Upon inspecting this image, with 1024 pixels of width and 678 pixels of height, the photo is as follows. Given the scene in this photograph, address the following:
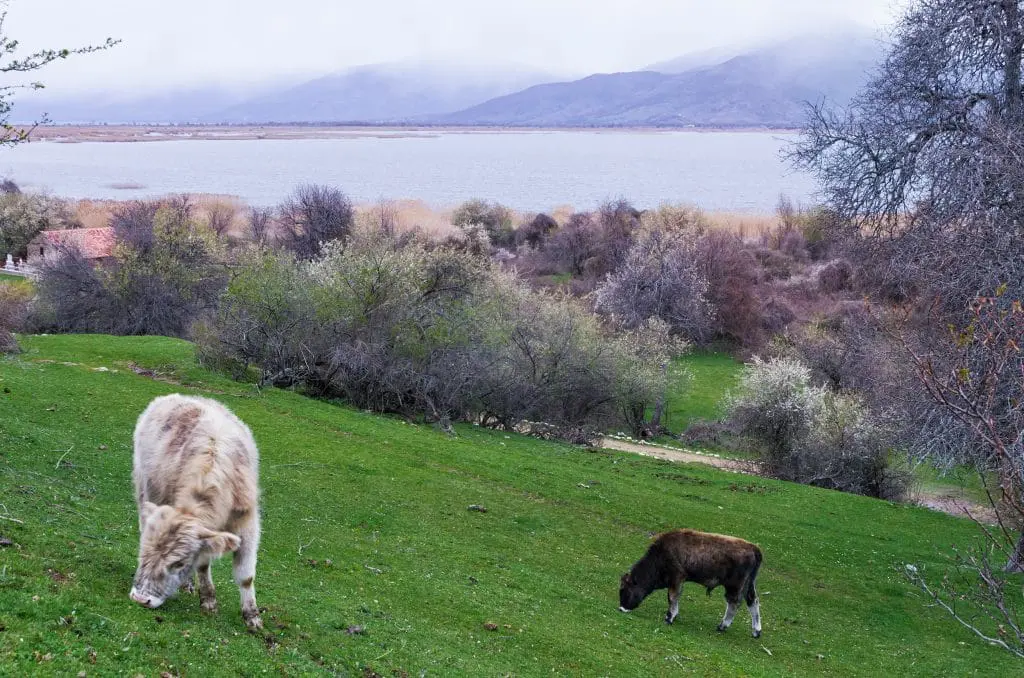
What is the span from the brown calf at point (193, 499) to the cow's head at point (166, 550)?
11 millimetres

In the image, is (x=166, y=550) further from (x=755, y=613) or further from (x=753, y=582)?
(x=755, y=613)

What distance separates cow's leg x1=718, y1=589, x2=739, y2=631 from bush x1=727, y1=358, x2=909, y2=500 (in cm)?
1799

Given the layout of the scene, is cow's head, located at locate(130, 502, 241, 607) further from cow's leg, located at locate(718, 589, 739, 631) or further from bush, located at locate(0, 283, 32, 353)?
bush, located at locate(0, 283, 32, 353)

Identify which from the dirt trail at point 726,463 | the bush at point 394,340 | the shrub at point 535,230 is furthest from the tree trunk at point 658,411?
the shrub at point 535,230

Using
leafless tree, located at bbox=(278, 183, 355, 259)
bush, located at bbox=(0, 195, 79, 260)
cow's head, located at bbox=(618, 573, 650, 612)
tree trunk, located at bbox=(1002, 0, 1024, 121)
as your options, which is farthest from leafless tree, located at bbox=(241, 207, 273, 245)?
cow's head, located at bbox=(618, 573, 650, 612)

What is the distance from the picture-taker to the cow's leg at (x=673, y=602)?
635 inches

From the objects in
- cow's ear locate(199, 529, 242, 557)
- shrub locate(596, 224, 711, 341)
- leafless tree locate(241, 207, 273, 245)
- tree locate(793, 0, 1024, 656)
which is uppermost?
tree locate(793, 0, 1024, 656)

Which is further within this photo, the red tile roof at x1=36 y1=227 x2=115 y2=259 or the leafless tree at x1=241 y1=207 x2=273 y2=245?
the leafless tree at x1=241 y1=207 x2=273 y2=245

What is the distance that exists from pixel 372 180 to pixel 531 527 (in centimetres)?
16560

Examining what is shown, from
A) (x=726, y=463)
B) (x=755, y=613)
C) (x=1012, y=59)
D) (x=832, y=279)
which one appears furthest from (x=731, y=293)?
(x=755, y=613)

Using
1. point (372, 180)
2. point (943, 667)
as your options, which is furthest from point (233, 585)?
point (372, 180)

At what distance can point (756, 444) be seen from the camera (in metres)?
41.8

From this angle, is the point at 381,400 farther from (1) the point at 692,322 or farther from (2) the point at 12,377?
(1) the point at 692,322

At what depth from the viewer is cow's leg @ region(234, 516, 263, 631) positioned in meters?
10.3
